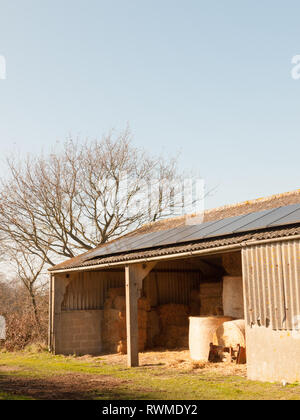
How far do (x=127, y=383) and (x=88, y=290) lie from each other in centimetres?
859

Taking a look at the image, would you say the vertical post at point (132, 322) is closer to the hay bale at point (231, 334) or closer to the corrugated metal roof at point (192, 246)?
the corrugated metal roof at point (192, 246)

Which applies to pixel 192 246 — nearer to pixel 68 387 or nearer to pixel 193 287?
pixel 68 387

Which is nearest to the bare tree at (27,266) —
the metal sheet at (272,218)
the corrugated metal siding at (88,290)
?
the corrugated metal siding at (88,290)

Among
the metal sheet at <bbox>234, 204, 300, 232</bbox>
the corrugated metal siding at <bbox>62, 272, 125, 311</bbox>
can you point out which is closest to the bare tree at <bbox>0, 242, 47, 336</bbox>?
the corrugated metal siding at <bbox>62, 272, 125, 311</bbox>

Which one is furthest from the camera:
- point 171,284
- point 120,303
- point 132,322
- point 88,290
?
point 171,284

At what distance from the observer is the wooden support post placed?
14469 mm

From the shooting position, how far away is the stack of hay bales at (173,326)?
Result: 19.5 metres

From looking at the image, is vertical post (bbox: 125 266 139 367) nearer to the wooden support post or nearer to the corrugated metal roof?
the wooden support post

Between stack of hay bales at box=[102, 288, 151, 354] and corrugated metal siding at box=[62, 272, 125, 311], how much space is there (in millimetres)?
414

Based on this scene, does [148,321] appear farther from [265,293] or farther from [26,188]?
[26,188]

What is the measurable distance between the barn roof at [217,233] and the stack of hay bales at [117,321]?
2.18 metres

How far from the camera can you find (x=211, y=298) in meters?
18.2

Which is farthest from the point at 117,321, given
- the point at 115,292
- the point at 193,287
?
the point at 193,287
